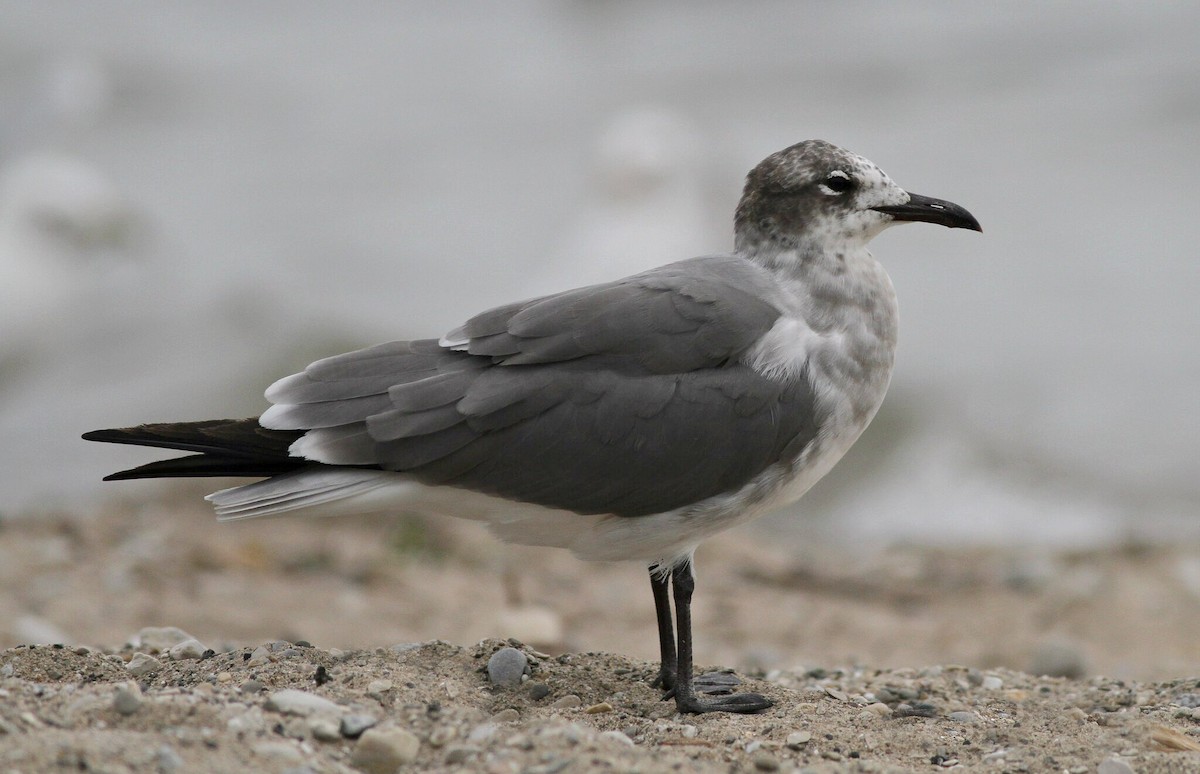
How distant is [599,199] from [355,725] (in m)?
11.0

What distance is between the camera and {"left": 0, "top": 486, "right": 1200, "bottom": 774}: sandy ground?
3.73 meters

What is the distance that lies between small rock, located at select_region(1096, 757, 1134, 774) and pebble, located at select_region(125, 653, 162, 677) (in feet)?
10.0

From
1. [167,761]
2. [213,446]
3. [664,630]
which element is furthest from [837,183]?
[167,761]

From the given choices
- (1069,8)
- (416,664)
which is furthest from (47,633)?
(1069,8)

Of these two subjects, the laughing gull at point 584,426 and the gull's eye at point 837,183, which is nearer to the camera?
the laughing gull at point 584,426

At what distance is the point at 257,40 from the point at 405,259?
685 cm

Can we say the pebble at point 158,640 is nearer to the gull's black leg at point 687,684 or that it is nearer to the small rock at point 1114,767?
the gull's black leg at point 687,684

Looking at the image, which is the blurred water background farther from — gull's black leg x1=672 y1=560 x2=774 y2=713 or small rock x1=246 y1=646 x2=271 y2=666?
small rock x1=246 y1=646 x2=271 y2=666

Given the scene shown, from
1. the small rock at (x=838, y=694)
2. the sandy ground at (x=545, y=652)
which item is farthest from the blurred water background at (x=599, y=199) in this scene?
the small rock at (x=838, y=694)

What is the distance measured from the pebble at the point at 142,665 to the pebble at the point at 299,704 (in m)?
0.97

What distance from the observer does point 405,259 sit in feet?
47.7

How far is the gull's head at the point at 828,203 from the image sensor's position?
5.02 metres

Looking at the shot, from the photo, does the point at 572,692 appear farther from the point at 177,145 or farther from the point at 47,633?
the point at 177,145

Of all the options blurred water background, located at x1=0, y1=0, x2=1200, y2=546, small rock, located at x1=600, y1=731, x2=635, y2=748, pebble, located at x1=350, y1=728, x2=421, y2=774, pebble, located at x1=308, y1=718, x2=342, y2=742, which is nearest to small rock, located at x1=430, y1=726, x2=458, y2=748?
pebble, located at x1=350, y1=728, x2=421, y2=774
